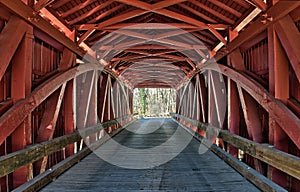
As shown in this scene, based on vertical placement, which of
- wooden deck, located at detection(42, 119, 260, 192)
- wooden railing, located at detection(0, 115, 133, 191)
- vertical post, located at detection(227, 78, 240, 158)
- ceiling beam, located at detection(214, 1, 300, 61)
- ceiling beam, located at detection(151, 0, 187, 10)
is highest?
ceiling beam, located at detection(151, 0, 187, 10)

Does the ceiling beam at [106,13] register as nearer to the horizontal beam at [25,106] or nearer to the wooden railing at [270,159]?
the horizontal beam at [25,106]

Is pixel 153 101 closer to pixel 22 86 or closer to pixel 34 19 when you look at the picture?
pixel 34 19

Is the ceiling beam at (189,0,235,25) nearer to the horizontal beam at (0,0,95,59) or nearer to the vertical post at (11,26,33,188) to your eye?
the horizontal beam at (0,0,95,59)

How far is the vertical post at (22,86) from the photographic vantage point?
9.82 ft

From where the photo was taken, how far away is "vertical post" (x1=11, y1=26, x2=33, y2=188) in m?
2.99

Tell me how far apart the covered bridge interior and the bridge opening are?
1082 inches

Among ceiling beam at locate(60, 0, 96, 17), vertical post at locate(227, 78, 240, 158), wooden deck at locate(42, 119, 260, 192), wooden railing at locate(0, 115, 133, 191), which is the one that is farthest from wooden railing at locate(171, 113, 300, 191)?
ceiling beam at locate(60, 0, 96, 17)

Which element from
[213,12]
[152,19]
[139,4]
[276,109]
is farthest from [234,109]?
[152,19]

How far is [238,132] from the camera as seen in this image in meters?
4.71

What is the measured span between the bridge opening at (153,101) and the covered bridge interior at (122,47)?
27.5m

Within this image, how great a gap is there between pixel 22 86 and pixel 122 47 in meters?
3.87

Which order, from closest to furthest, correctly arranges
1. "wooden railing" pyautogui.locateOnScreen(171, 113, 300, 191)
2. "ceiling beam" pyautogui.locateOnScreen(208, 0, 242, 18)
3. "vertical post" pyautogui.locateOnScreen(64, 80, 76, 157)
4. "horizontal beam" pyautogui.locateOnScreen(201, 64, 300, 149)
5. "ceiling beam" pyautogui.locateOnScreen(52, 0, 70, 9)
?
"wooden railing" pyautogui.locateOnScreen(171, 113, 300, 191)
"horizontal beam" pyautogui.locateOnScreen(201, 64, 300, 149)
"ceiling beam" pyautogui.locateOnScreen(52, 0, 70, 9)
"ceiling beam" pyautogui.locateOnScreen(208, 0, 242, 18)
"vertical post" pyautogui.locateOnScreen(64, 80, 76, 157)

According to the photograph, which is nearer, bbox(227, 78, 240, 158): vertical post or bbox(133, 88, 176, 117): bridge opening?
bbox(227, 78, 240, 158): vertical post

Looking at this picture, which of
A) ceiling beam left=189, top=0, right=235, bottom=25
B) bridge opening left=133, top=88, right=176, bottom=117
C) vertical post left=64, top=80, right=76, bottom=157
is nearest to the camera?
ceiling beam left=189, top=0, right=235, bottom=25
